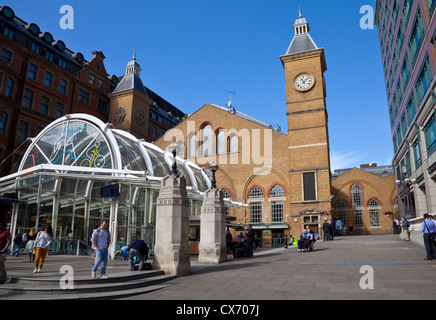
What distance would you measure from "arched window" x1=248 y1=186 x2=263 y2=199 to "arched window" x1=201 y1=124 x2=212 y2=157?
7209 mm

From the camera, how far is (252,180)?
38594 mm

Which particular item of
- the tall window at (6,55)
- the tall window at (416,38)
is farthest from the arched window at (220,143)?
the tall window at (6,55)

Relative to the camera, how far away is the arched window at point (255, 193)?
38.0m

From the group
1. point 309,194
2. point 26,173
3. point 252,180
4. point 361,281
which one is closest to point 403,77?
point 309,194

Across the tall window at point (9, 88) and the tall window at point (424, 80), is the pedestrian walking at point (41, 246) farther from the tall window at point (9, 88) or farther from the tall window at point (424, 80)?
the tall window at point (9, 88)

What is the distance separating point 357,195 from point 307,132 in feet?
53.2

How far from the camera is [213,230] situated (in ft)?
47.8

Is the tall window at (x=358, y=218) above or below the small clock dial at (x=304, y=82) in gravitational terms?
below

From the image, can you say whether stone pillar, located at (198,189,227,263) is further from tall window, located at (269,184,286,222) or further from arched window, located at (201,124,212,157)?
arched window, located at (201,124,212,157)

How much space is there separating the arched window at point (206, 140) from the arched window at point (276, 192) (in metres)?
9.16

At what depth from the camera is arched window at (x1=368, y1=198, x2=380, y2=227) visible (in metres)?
44.7

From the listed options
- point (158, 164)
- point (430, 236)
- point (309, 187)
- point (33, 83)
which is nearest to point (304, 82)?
point (309, 187)

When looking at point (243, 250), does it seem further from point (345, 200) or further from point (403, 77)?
point (345, 200)
